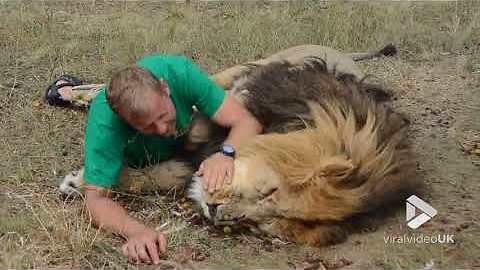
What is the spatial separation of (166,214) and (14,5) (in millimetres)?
4354

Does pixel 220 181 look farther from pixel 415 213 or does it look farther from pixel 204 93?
pixel 415 213

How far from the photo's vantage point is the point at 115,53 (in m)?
6.05

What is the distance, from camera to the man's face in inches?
131

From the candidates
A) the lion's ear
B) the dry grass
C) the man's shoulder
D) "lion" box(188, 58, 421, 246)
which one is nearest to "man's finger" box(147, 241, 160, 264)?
the dry grass

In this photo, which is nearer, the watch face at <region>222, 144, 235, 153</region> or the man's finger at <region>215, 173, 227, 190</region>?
the man's finger at <region>215, 173, 227, 190</region>

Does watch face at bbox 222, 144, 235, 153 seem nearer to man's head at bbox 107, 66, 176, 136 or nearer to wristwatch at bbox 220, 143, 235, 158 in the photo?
wristwatch at bbox 220, 143, 235, 158

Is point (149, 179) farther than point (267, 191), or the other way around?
point (149, 179)

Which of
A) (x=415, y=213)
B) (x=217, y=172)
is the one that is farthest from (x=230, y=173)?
(x=415, y=213)

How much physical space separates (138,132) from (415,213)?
1.37 metres

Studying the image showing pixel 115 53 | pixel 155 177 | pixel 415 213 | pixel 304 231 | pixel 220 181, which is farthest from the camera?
pixel 115 53

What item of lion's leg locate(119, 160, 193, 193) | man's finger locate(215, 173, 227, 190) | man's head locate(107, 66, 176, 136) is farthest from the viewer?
lion's leg locate(119, 160, 193, 193)

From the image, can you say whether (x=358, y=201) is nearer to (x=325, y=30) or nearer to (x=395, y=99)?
(x=395, y=99)

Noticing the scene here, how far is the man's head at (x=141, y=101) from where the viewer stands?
3.32 metres

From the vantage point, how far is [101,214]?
346 cm
